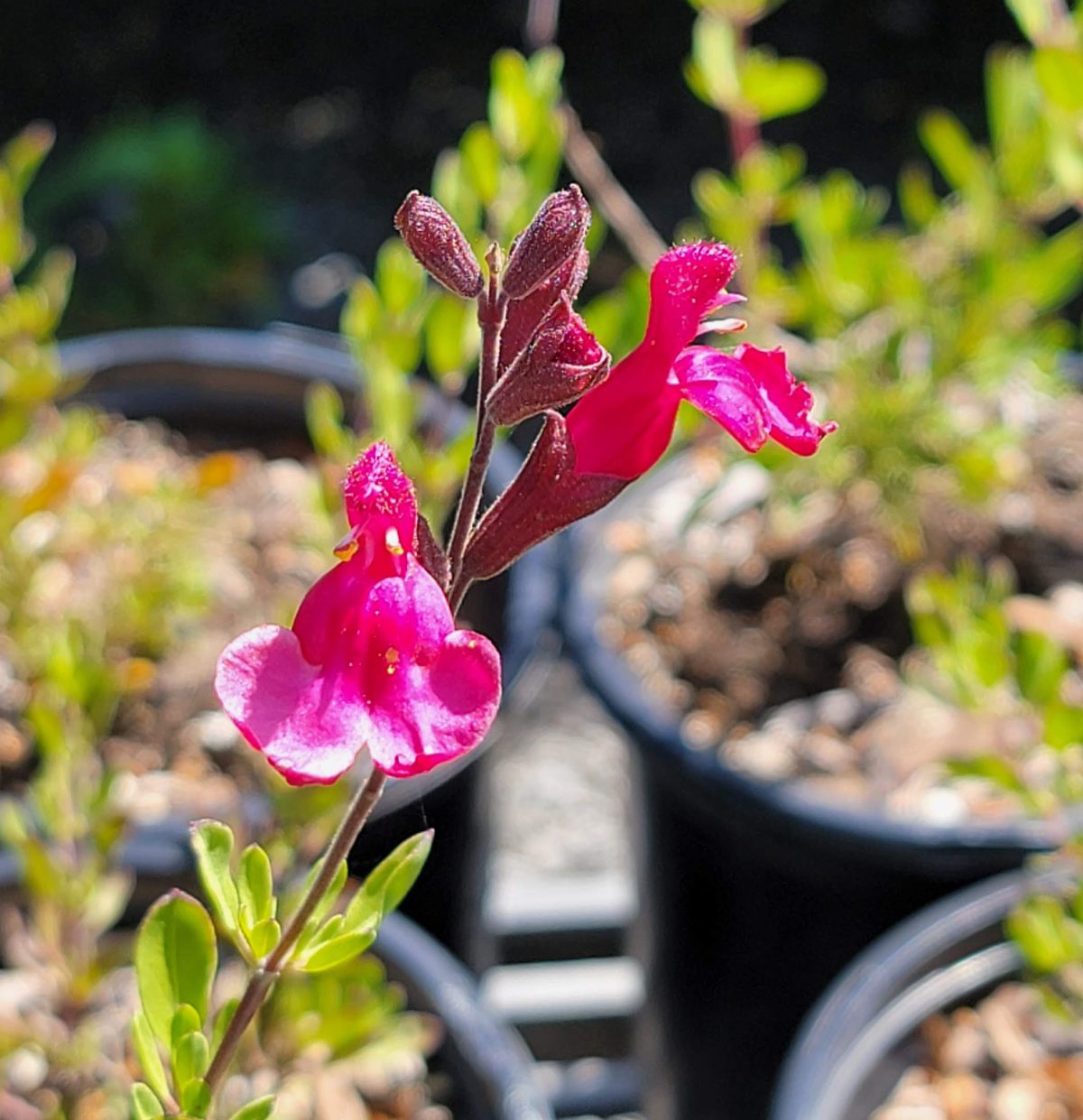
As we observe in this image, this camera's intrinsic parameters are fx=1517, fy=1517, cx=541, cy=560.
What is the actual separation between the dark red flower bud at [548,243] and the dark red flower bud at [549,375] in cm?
2

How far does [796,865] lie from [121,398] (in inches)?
35.3

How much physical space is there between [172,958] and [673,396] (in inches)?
11.0

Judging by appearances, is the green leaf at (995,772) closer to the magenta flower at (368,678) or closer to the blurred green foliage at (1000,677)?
the blurred green foliage at (1000,677)

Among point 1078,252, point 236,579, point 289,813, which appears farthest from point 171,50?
point 289,813

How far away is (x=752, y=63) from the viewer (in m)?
1.25

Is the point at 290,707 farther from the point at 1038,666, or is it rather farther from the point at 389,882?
the point at 1038,666

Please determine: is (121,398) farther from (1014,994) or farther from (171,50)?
(171,50)

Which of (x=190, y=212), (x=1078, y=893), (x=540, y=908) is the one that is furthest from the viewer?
(x=190, y=212)

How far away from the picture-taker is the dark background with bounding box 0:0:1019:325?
2.89m

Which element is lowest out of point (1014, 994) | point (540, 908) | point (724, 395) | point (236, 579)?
point (540, 908)

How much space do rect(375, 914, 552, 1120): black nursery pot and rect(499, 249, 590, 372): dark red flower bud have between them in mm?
580

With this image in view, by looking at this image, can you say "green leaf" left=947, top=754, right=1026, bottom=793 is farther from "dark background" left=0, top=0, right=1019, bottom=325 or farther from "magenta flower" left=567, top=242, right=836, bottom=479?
"dark background" left=0, top=0, right=1019, bottom=325

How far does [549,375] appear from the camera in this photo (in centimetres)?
47

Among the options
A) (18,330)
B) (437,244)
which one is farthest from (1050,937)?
(18,330)
